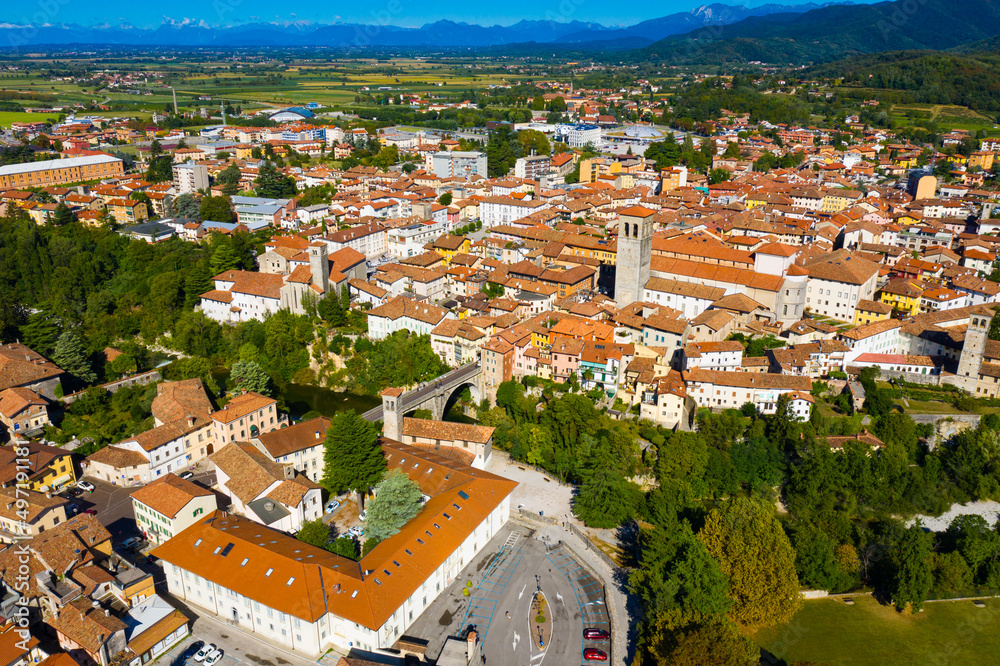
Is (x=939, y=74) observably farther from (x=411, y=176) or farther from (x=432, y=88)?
(x=432, y=88)

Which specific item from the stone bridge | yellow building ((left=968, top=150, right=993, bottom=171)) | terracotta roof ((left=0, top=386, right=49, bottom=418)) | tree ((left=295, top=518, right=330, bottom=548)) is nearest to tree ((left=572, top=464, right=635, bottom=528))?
the stone bridge

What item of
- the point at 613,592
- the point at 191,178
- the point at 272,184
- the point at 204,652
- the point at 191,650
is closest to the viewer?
the point at 204,652

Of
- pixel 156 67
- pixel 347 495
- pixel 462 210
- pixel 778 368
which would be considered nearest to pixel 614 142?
pixel 462 210

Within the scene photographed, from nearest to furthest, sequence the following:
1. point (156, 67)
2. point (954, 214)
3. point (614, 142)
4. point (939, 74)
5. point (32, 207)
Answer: point (954, 214)
point (32, 207)
point (614, 142)
point (939, 74)
point (156, 67)

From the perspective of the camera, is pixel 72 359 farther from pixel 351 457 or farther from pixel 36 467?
pixel 351 457

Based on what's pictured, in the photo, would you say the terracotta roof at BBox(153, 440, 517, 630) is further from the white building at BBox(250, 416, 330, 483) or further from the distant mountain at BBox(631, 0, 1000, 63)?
the distant mountain at BBox(631, 0, 1000, 63)

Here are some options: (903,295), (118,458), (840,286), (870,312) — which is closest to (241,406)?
(118,458)

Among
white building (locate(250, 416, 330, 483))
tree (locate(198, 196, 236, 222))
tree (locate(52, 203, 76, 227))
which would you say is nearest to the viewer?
white building (locate(250, 416, 330, 483))
